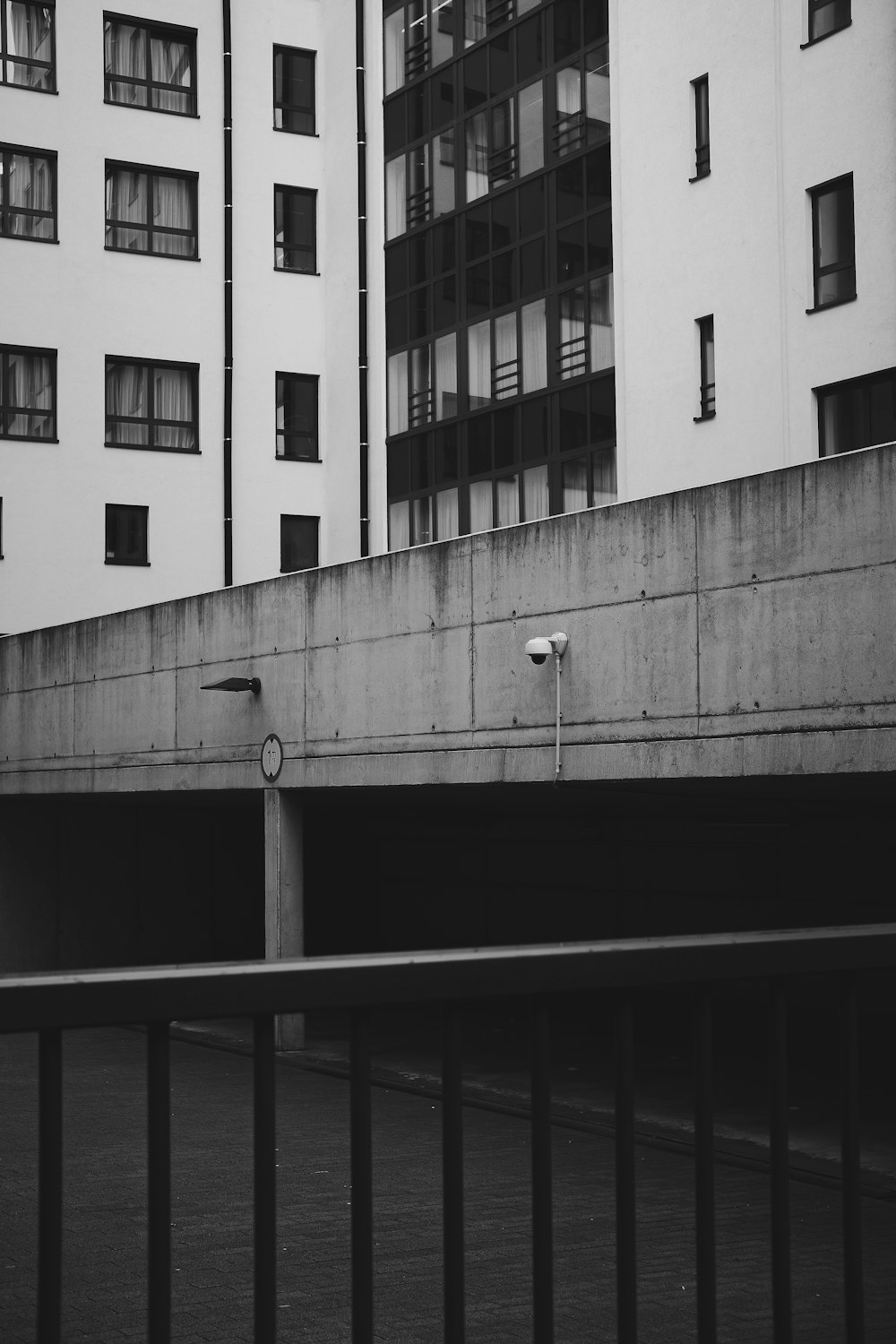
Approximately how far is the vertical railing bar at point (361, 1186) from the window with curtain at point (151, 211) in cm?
2905

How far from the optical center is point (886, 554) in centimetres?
996

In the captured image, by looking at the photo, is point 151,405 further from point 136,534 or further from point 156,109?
point 156,109

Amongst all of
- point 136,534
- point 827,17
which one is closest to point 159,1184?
point 827,17

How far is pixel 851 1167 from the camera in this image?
2438 mm

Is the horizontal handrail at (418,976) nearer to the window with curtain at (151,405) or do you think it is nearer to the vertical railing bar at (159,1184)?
the vertical railing bar at (159,1184)

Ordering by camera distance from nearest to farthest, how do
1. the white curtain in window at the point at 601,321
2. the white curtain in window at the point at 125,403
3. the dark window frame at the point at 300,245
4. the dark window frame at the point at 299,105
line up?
1. the white curtain in window at the point at 601,321
2. the white curtain in window at the point at 125,403
3. the dark window frame at the point at 300,245
4. the dark window frame at the point at 299,105

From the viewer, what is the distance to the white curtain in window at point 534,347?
2625 centimetres

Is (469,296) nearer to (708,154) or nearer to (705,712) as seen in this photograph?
(708,154)

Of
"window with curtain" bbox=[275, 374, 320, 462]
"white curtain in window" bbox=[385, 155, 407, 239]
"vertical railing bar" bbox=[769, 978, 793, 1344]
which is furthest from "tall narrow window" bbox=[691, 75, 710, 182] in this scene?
"vertical railing bar" bbox=[769, 978, 793, 1344]

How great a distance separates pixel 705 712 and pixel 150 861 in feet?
56.8

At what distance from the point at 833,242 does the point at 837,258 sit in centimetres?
23

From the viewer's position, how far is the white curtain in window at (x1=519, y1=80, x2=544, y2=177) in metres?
26.1

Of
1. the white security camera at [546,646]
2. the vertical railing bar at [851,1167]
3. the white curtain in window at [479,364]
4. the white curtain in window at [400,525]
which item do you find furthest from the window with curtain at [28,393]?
the vertical railing bar at [851,1167]

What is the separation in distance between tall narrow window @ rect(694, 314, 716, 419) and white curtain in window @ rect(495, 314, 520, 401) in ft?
14.8
